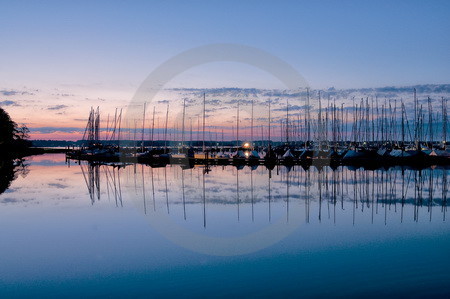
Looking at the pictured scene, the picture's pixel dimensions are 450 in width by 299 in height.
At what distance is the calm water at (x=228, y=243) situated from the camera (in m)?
11.6

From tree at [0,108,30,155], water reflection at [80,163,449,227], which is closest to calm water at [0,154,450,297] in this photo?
water reflection at [80,163,449,227]

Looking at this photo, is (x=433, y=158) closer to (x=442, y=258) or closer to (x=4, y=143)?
(x=442, y=258)

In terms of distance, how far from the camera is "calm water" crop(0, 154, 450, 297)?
11.6 metres

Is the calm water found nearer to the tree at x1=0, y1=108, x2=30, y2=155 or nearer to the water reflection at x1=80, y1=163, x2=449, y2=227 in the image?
the water reflection at x1=80, y1=163, x2=449, y2=227

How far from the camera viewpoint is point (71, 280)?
12234mm

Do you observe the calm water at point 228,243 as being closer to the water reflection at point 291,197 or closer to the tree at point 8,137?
the water reflection at point 291,197

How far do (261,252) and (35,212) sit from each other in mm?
15432

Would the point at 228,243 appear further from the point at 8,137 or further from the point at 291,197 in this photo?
the point at 8,137

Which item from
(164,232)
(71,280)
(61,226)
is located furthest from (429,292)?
(61,226)

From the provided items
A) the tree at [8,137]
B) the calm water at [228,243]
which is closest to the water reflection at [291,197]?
the calm water at [228,243]

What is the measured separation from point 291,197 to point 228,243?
41.4 feet

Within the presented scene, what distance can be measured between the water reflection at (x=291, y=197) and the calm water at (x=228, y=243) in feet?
0.40

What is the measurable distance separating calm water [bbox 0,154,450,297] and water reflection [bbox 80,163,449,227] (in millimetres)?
123

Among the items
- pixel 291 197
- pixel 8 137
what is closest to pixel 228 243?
pixel 291 197
